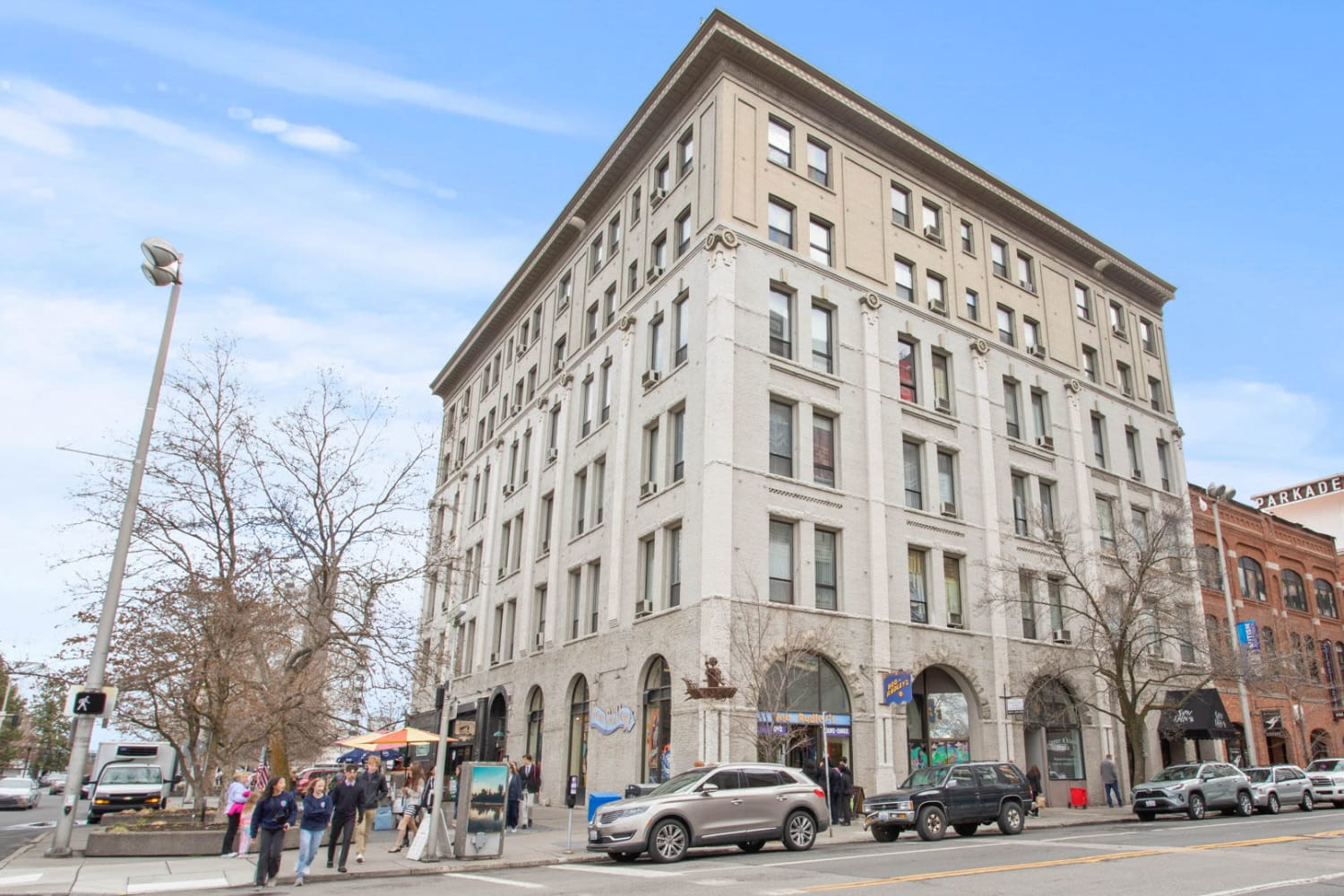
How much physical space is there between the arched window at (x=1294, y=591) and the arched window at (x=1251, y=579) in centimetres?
197

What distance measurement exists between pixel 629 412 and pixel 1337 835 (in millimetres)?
22496

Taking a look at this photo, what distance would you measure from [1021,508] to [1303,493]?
3999cm

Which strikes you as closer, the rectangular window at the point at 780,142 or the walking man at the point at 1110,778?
the walking man at the point at 1110,778

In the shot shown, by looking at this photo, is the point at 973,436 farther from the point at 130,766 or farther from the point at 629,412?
the point at 130,766

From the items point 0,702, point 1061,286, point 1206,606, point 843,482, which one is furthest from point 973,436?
point 0,702

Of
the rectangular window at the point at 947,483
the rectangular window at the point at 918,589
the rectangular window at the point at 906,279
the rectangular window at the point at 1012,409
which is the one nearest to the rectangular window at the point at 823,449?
the rectangular window at the point at 918,589

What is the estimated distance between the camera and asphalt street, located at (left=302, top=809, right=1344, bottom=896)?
11797 millimetres

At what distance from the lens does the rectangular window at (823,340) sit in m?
31.0

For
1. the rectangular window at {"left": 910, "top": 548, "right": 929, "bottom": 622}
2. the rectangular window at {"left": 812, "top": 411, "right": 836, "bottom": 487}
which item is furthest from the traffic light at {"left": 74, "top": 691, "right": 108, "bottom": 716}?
the rectangular window at {"left": 910, "top": 548, "right": 929, "bottom": 622}

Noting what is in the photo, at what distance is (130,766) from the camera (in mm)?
32031

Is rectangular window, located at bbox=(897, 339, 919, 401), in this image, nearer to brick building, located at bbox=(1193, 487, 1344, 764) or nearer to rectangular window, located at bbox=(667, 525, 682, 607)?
rectangular window, located at bbox=(667, 525, 682, 607)

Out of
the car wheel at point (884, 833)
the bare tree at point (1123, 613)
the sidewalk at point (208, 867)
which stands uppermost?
the bare tree at point (1123, 613)

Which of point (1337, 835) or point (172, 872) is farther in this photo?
point (1337, 835)

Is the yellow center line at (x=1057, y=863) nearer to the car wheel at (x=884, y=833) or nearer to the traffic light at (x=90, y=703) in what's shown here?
the car wheel at (x=884, y=833)
